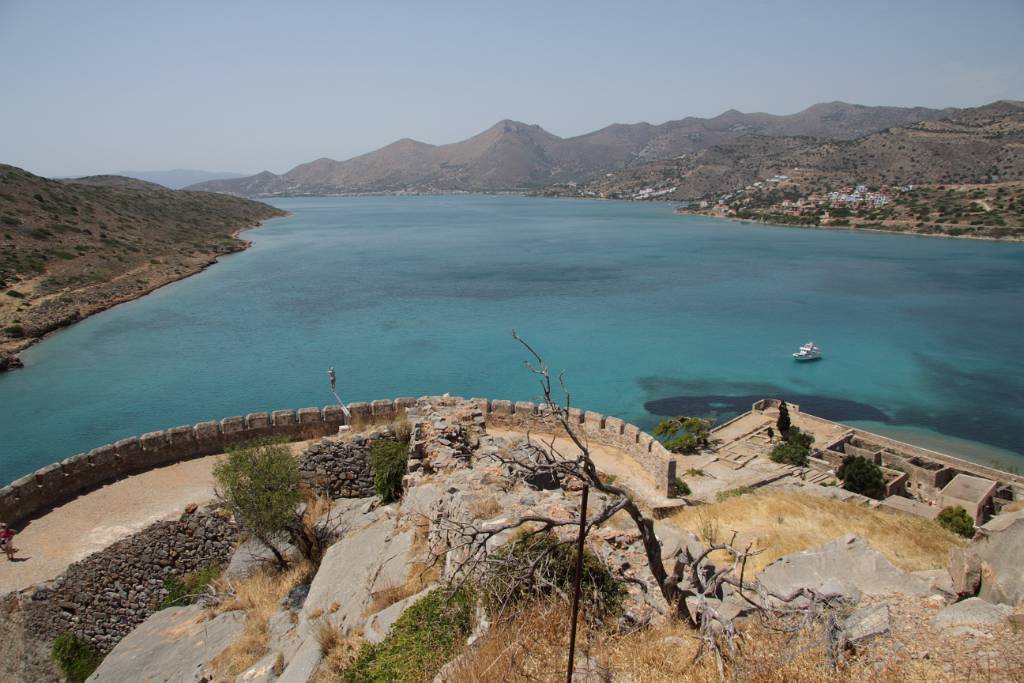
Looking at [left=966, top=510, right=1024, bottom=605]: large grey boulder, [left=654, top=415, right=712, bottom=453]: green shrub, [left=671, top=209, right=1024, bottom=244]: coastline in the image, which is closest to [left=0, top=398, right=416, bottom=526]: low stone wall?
[left=966, top=510, right=1024, bottom=605]: large grey boulder

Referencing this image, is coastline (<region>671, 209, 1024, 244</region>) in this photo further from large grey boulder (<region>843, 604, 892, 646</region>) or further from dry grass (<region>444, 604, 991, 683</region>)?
dry grass (<region>444, 604, 991, 683</region>)

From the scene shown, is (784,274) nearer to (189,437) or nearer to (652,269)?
(652,269)

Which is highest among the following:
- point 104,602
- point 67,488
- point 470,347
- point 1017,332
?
point 67,488

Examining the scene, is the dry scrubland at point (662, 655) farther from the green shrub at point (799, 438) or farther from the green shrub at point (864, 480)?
the green shrub at point (799, 438)

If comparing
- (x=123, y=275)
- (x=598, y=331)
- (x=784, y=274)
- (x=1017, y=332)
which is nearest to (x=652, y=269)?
(x=784, y=274)

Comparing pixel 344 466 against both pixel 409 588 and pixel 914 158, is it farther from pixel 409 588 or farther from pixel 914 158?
pixel 914 158

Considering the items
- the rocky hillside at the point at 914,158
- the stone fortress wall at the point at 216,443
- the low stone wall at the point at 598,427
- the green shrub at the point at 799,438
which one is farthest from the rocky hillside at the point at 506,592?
the rocky hillside at the point at 914,158

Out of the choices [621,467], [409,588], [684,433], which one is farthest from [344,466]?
[684,433]
